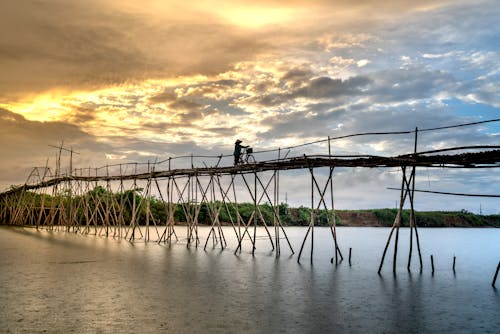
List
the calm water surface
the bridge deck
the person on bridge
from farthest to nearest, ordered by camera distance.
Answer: the person on bridge, the bridge deck, the calm water surface

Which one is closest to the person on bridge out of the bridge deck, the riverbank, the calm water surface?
the bridge deck

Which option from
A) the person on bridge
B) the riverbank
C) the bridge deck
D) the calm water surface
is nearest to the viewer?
the calm water surface

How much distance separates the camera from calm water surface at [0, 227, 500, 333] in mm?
7262

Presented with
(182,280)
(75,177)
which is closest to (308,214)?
(75,177)

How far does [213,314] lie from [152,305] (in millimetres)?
1367

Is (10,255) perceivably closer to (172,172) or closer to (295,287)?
(172,172)

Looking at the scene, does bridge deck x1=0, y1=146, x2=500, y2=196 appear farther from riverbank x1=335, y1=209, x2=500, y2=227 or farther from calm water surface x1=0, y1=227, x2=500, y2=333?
riverbank x1=335, y1=209, x2=500, y2=227

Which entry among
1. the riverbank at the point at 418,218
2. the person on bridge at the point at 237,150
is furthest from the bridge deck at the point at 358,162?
the riverbank at the point at 418,218

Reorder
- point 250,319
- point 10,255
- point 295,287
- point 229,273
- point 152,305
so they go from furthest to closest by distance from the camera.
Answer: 1. point 10,255
2. point 229,273
3. point 295,287
4. point 152,305
5. point 250,319

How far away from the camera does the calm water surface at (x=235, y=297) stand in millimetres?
7262

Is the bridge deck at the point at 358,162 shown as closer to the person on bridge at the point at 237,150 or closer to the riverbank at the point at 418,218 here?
the person on bridge at the point at 237,150

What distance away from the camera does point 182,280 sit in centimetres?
1141

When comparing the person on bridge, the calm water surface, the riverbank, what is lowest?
the calm water surface

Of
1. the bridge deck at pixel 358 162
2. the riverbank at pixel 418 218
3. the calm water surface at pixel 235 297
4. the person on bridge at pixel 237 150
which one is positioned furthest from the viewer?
the riverbank at pixel 418 218
